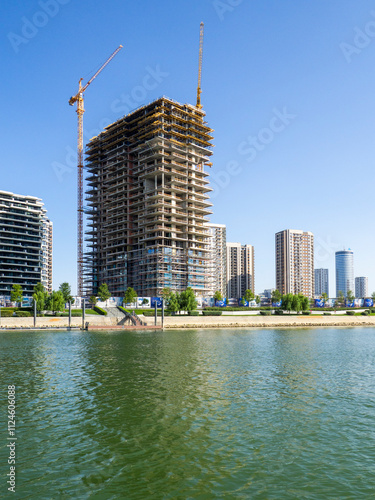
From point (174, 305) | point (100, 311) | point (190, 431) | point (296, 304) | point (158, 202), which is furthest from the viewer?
point (158, 202)

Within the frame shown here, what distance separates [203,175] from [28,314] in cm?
10473

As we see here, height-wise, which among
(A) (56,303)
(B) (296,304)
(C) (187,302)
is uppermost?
(A) (56,303)

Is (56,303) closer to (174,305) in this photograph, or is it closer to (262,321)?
(174,305)

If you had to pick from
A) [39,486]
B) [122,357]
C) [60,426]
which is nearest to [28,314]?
[122,357]

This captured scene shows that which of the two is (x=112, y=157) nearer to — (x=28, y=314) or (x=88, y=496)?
(x=28, y=314)

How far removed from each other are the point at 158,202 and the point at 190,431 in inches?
6090

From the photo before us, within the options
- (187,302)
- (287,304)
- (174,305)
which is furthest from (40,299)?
(287,304)

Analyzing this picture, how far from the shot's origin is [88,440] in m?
20.3

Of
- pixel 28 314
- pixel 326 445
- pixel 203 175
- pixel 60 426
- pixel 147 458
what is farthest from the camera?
pixel 203 175

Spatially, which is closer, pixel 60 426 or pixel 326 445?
pixel 326 445

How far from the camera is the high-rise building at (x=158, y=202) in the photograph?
17038 cm

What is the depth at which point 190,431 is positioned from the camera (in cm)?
2175

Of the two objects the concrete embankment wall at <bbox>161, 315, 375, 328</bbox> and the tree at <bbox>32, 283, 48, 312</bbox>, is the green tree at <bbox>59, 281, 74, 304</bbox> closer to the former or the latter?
the tree at <bbox>32, 283, 48, 312</bbox>

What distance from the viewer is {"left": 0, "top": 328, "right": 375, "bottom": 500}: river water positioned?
1550 cm
